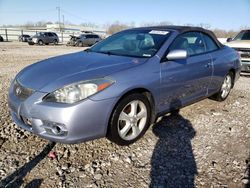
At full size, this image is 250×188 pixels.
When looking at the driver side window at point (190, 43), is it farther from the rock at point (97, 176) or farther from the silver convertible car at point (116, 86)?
the rock at point (97, 176)

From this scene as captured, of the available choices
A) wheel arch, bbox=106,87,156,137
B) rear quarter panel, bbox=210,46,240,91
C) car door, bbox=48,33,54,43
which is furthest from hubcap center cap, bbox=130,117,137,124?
car door, bbox=48,33,54,43

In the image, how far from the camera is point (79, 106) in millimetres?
2928

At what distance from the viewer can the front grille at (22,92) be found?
3.15 metres

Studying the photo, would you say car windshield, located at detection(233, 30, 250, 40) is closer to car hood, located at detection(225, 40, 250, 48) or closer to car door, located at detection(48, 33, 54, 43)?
car hood, located at detection(225, 40, 250, 48)

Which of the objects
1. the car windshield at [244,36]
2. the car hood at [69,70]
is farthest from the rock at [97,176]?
the car windshield at [244,36]

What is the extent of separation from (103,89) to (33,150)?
4.03 feet

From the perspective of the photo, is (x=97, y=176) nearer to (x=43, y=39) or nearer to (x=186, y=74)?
(x=186, y=74)

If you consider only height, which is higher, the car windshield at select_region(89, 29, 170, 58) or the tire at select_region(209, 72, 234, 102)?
the car windshield at select_region(89, 29, 170, 58)

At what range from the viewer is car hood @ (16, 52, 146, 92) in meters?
3.12

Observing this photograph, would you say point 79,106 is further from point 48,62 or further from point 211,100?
point 211,100

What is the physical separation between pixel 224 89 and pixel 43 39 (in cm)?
3059

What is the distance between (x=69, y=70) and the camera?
3.38 meters

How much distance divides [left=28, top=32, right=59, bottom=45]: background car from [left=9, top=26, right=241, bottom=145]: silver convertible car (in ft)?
97.7

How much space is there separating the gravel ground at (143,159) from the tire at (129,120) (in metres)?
0.15
